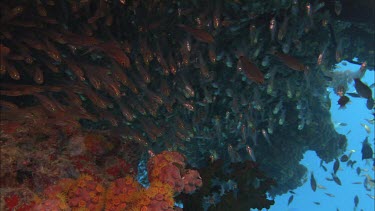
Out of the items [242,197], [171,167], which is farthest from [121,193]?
[242,197]

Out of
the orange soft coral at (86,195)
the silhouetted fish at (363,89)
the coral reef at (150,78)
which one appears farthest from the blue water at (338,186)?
the orange soft coral at (86,195)

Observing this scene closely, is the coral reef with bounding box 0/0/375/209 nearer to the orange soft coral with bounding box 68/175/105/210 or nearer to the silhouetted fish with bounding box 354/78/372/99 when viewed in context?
the orange soft coral with bounding box 68/175/105/210

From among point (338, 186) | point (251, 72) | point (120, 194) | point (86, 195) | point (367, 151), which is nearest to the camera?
point (86, 195)

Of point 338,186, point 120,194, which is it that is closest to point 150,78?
point 120,194

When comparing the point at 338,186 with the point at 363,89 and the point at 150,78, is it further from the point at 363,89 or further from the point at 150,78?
the point at 150,78

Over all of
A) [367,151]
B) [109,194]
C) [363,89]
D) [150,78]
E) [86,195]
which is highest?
→ [367,151]

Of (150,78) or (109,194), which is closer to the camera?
(109,194)

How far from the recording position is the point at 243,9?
6.28 meters

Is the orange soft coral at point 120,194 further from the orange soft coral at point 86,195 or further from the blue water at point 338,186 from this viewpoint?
the blue water at point 338,186

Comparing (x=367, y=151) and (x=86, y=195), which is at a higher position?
(x=367, y=151)

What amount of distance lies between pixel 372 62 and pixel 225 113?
4.94 metres

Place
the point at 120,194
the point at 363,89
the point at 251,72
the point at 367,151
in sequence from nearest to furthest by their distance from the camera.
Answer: the point at 120,194
the point at 251,72
the point at 363,89
the point at 367,151

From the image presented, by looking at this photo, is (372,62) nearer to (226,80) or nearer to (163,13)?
(226,80)

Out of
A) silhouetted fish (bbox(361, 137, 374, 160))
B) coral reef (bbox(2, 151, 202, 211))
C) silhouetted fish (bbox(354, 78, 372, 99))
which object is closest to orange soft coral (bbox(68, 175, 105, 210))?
coral reef (bbox(2, 151, 202, 211))
